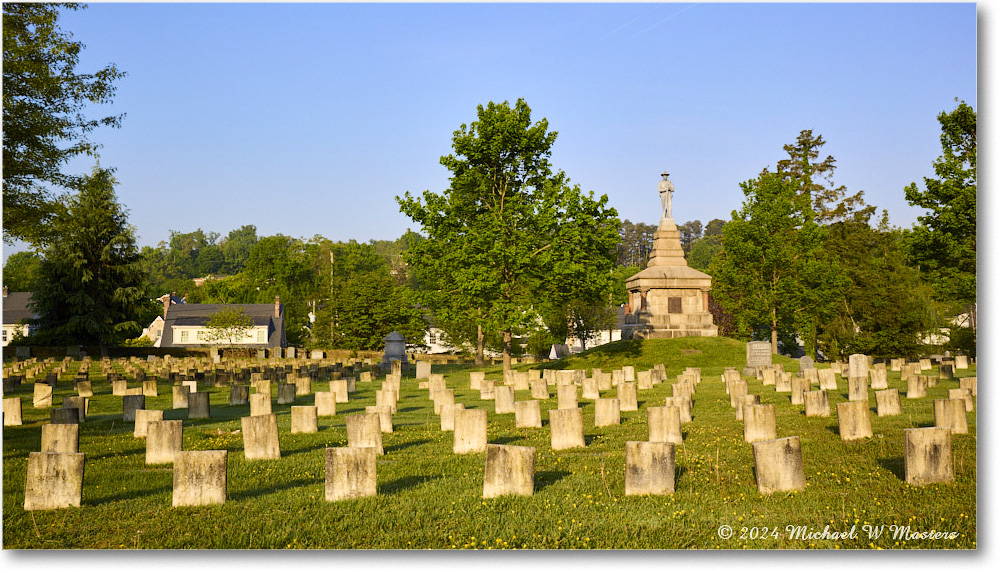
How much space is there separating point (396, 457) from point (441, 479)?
1.65 m

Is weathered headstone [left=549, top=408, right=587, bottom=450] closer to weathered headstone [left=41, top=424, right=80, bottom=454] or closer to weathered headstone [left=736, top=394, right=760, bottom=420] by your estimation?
weathered headstone [left=736, top=394, right=760, bottom=420]

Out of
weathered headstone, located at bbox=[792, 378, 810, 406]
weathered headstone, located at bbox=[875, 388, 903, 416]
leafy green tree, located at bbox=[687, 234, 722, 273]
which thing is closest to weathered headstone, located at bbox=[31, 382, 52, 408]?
weathered headstone, located at bbox=[792, 378, 810, 406]

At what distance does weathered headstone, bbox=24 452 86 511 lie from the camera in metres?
7.76

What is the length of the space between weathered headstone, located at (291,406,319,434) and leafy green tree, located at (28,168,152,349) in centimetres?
3721

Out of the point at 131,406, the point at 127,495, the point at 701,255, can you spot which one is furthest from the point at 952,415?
the point at 701,255

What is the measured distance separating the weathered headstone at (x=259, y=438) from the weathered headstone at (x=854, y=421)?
24.2ft

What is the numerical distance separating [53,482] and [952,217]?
19721mm

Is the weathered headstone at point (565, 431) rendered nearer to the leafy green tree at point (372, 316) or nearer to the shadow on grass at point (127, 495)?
the shadow on grass at point (127, 495)

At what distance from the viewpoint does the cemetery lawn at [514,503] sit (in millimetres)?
6703

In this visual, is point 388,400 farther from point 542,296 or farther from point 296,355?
point 296,355

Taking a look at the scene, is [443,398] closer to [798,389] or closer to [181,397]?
[181,397]

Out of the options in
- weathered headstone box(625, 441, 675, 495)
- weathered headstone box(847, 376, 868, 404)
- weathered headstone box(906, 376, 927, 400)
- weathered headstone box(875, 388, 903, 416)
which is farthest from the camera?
weathered headstone box(906, 376, 927, 400)

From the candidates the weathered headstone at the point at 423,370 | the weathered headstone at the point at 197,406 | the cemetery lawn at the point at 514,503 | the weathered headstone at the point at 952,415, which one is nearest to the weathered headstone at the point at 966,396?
the cemetery lawn at the point at 514,503

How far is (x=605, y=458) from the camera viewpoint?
998 cm
